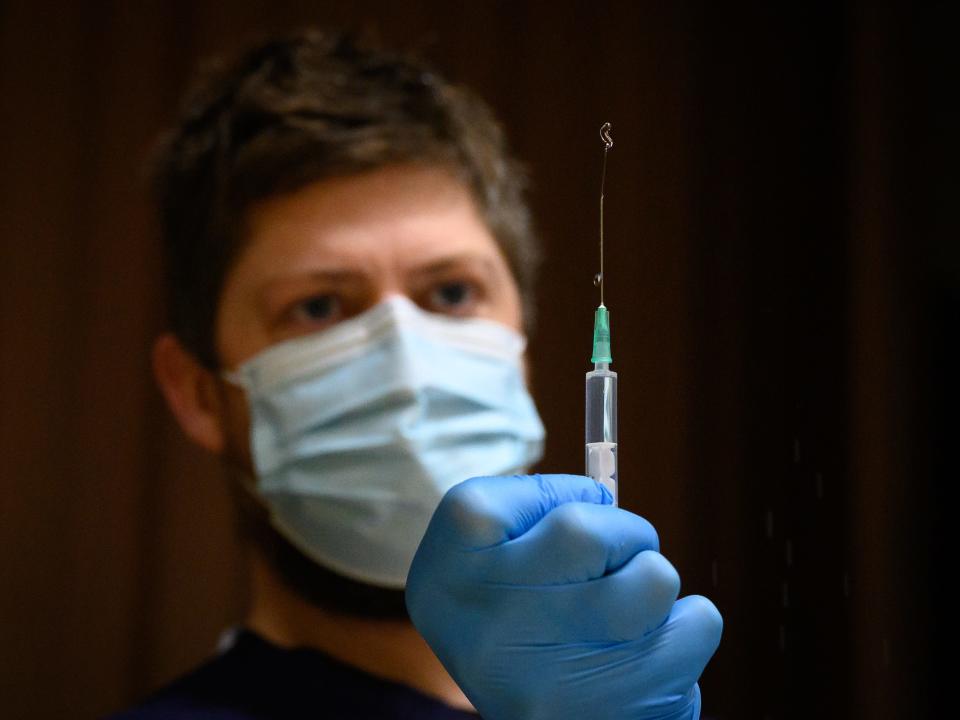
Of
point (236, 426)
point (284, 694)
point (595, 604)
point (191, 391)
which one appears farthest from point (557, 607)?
point (191, 391)

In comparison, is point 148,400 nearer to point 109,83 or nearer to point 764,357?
point 109,83

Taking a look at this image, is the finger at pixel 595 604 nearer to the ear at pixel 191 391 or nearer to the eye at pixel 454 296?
the eye at pixel 454 296

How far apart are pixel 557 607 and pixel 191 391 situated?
755 millimetres

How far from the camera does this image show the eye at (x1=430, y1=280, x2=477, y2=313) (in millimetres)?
1130

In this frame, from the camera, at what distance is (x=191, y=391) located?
1.22 m

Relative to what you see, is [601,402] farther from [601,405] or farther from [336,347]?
[336,347]

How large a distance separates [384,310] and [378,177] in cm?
18

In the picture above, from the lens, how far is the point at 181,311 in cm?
122

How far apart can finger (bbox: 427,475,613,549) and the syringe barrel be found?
0.04ft

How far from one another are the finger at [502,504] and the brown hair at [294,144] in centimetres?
60

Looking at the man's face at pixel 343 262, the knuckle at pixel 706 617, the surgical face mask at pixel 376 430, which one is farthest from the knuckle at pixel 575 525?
the man's face at pixel 343 262

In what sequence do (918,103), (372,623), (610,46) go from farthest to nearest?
(610,46), (372,623), (918,103)

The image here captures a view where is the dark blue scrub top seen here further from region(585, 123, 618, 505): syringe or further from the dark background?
region(585, 123, 618, 505): syringe

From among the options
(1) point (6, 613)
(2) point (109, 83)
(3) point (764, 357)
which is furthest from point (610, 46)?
(1) point (6, 613)
